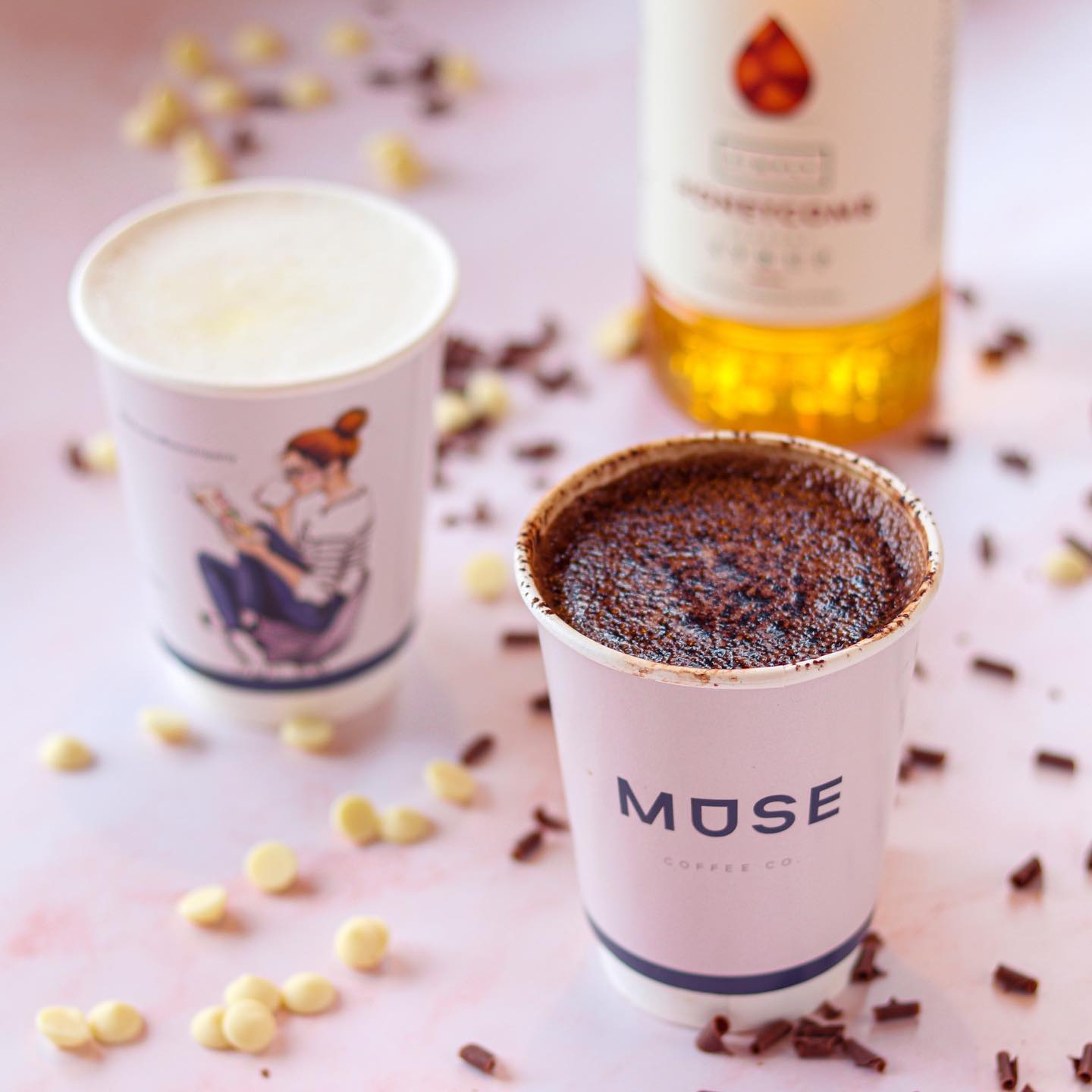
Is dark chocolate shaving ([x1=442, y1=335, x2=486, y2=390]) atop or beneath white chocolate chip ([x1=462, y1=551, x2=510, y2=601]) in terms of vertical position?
atop

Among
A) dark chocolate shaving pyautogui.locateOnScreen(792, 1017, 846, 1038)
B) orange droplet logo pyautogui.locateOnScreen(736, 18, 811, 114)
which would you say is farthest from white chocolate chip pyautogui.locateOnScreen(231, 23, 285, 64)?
dark chocolate shaving pyautogui.locateOnScreen(792, 1017, 846, 1038)

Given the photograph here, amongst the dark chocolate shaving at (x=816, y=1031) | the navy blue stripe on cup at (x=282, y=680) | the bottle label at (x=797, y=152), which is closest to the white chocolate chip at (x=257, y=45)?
the bottle label at (x=797, y=152)

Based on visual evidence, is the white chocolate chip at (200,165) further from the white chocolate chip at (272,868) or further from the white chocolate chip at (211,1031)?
the white chocolate chip at (211,1031)

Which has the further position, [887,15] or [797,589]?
[887,15]

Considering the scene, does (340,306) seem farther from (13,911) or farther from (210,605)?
(13,911)

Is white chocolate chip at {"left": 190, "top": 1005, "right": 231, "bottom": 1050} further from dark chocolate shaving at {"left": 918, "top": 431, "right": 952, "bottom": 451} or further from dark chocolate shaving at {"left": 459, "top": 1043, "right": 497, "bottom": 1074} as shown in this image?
dark chocolate shaving at {"left": 918, "top": 431, "right": 952, "bottom": 451}

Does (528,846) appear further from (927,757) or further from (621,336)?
(621,336)

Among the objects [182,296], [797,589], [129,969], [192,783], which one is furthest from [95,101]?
[797,589]
